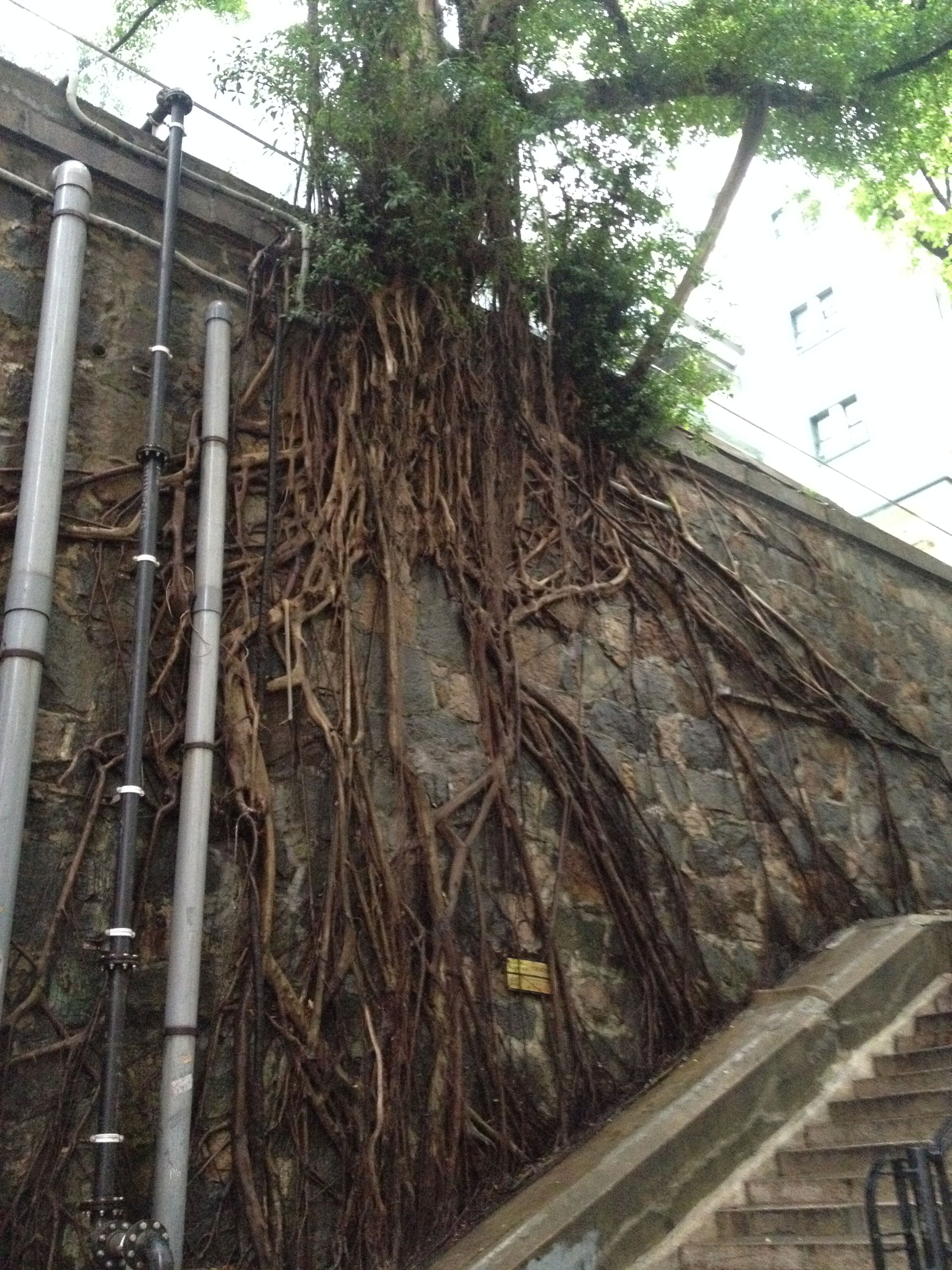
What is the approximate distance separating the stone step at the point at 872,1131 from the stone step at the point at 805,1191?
9.2 inches

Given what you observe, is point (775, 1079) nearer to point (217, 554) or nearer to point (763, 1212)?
point (763, 1212)

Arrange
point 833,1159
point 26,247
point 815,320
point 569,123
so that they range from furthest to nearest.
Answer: point 815,320
point 569,123
point 26,247
point 833,1159

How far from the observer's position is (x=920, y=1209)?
3281mm

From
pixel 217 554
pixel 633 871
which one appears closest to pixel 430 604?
pixel 217 554

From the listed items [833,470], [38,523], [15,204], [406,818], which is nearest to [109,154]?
[15,204]

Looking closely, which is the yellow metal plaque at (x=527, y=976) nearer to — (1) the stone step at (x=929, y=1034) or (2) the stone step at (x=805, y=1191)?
(2) the stone step at (x=805, y=1191)

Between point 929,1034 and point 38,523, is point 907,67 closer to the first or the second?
point 929,1034

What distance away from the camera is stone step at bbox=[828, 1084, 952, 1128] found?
4395mm

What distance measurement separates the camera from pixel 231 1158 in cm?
401

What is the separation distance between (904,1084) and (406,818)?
2.05 meters

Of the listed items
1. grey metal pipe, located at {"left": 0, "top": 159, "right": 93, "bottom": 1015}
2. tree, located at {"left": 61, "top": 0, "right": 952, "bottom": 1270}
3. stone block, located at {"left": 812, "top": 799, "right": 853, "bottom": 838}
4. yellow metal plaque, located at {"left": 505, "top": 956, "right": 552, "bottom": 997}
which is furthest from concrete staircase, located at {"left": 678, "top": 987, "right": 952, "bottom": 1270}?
grey metal pipe, located at {"left": 0, "top": 159, "right": 93, "bottom": 1015}

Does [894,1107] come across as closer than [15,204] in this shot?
Yes

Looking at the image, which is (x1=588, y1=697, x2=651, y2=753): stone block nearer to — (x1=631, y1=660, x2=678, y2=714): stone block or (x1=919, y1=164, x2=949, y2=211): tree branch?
(x1=631, y1=660, x2=678, y2=714): stone block

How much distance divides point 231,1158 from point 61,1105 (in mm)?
556
